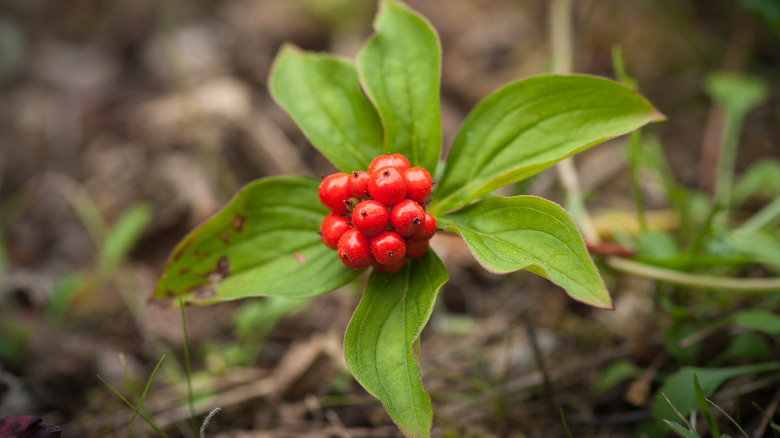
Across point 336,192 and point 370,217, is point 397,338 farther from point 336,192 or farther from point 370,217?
point 336,192

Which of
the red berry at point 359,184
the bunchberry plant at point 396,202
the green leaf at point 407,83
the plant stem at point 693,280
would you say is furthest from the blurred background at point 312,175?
the red berry at point 359,184

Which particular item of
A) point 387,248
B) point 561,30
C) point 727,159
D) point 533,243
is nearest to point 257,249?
point 387,248

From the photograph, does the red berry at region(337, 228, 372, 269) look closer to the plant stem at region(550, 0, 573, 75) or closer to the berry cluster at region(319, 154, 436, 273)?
the berry cluster at region(319, 154, 436, 273)

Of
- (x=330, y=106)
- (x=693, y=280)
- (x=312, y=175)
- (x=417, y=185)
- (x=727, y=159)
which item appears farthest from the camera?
(x=312, y=175)

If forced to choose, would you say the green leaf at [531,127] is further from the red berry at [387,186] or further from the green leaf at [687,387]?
the green leaf at [687,387]

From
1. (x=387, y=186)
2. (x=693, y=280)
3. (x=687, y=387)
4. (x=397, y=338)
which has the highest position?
(x=387, y=186)

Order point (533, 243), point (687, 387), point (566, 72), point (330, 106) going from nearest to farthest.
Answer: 1. point (533, 243)
2. point (687, 387)
3. point (330, 106)
4. point (566, 72)

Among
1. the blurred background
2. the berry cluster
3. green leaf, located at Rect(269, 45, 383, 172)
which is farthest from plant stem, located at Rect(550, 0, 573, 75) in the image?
the berry cluster
